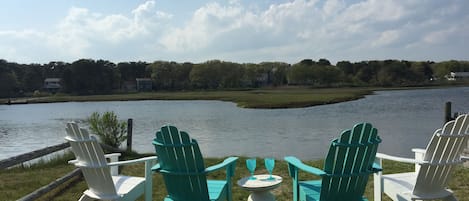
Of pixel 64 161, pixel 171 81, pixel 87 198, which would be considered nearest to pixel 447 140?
pixel 87 198

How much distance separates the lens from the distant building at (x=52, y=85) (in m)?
88.6

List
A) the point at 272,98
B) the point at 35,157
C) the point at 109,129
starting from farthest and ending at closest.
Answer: the point at 272,98 < the point at 109,129 < the point at 35,157

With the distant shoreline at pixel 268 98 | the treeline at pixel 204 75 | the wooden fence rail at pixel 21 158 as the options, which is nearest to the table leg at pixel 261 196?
the wooden fence rail at pixel 21 158

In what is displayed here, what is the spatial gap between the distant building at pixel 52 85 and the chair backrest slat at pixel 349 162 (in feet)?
297

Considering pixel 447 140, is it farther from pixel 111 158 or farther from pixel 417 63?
pixel 417 63

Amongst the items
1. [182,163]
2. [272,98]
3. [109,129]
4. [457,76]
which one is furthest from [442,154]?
[457,76]

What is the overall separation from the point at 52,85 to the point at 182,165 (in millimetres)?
93025

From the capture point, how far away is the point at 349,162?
349cm

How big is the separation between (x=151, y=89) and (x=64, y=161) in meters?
85.1

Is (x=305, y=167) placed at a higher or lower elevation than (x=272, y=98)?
higher

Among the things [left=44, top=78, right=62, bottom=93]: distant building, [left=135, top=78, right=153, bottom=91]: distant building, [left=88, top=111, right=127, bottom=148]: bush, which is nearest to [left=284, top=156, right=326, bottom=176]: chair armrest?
[left=88, top=111, right=127, bottom=148]: bush

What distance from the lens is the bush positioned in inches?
394

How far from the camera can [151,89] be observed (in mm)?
92875

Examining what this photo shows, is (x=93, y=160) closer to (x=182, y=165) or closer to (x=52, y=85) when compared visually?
(x=182, y=165)
